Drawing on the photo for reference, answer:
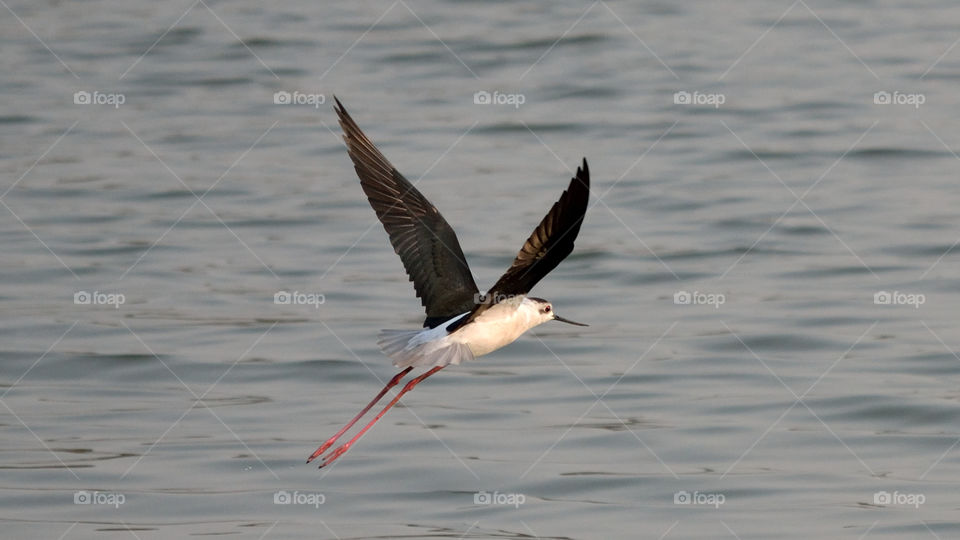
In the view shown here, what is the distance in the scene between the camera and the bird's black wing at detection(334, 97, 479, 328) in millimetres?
9859

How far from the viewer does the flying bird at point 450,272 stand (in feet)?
25.7

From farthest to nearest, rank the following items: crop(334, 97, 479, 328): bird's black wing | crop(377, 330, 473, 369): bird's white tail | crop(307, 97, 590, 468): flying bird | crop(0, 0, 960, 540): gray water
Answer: crop(0, 0, 960, 540): gray water, crop(334, 97, 479, 328): bird's black wing, crop(377, 330, 473, 369): bird's white tail, crop(307, 97, 590, 468): flying bird

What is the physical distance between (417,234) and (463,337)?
1244 mm

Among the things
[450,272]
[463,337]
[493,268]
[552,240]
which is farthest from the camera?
[493,268]

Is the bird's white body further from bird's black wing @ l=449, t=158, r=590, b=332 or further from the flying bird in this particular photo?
bird's black wing @ l=449, t=158, r=590, b=332

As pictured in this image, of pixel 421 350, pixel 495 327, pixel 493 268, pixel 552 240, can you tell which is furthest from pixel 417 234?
pixel 493 268

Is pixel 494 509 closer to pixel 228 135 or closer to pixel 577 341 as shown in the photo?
pixel 577 341

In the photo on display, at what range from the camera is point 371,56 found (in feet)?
79.2

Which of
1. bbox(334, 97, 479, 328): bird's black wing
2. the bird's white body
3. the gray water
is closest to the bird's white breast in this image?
the bird's white body

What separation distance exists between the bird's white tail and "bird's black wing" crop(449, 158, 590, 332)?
649 mm

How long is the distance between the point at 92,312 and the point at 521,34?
10.9m

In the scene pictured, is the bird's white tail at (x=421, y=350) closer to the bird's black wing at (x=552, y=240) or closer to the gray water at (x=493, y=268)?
the bird's black wing at (x=552, y=240)

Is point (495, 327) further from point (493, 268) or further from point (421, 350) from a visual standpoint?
point (493, 268)

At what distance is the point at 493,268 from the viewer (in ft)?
50.9
